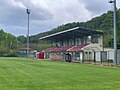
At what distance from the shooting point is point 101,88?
48.9ft

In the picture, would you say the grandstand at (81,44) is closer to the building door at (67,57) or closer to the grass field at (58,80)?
the building door at (67,57)

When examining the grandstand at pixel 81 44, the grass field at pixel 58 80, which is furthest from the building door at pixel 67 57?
the grass field at pixel 58 80

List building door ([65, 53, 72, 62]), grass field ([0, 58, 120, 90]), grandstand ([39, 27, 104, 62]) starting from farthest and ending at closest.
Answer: grandstand ([39, 27, 104, 62]) → building door ([65, 53, 72, 62]) → grass field ([0, 58, 120, 90])

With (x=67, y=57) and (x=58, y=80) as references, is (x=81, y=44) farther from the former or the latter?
(x=58, y=80)

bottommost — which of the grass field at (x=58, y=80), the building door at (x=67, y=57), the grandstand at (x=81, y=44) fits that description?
the grass field at (x=58, y=80)

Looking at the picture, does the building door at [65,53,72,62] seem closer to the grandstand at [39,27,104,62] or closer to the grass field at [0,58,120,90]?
the grandstand at [39,27,104,62]

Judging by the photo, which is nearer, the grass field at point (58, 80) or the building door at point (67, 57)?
the grass field at point (58, 80)

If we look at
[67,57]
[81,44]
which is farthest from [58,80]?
[81,44]

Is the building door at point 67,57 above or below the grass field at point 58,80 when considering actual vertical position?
above

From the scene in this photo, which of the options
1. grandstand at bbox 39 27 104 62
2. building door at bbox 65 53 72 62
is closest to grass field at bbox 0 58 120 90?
building door at bbox 65 53 72 62

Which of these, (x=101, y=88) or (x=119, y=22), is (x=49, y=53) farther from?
(x=101, y=88)

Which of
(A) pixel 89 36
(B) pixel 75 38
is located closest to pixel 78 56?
(A) pixel 89 36

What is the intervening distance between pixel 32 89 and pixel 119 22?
66.4 m

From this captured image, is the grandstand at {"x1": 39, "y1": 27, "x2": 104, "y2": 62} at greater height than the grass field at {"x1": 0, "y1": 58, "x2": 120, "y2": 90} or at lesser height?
greater
